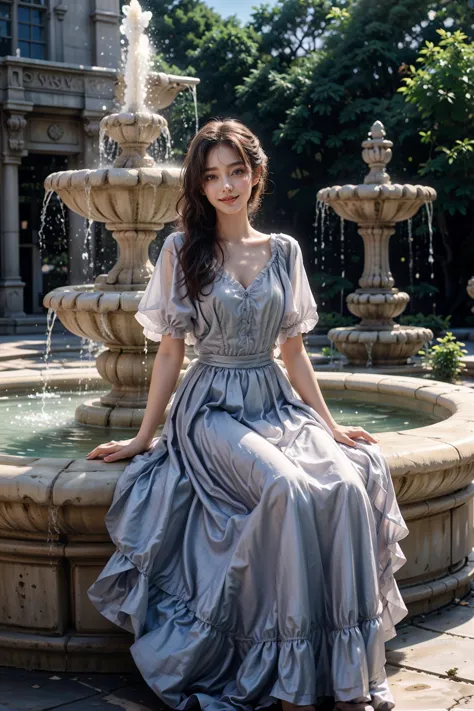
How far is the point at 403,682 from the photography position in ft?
10.4

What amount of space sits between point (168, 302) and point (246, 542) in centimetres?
97

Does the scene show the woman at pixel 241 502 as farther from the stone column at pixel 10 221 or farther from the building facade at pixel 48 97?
the stone column at pixel 10 221

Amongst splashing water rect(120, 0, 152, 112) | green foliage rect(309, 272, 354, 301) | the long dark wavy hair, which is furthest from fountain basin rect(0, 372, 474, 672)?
green foliage rect(309, 272, 354, 301)

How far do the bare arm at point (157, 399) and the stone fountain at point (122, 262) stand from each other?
1.56 m

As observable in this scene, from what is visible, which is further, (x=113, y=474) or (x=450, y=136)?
(x=450, y=136)

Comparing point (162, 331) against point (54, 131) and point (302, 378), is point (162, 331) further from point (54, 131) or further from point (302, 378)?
point (54, 131)

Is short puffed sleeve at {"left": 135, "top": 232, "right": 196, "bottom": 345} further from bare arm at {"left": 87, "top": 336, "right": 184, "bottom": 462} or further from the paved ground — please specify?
the paved ground

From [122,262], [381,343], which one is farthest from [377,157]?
[122,262]

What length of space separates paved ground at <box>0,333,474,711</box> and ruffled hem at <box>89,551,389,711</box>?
6.2 inches

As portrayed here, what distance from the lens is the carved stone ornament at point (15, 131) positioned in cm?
1825

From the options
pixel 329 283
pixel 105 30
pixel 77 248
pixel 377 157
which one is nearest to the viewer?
pixel 377 157

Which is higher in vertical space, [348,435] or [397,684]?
[348,435]

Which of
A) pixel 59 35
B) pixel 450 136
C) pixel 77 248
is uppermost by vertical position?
pixel 59 35

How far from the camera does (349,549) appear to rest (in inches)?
115
